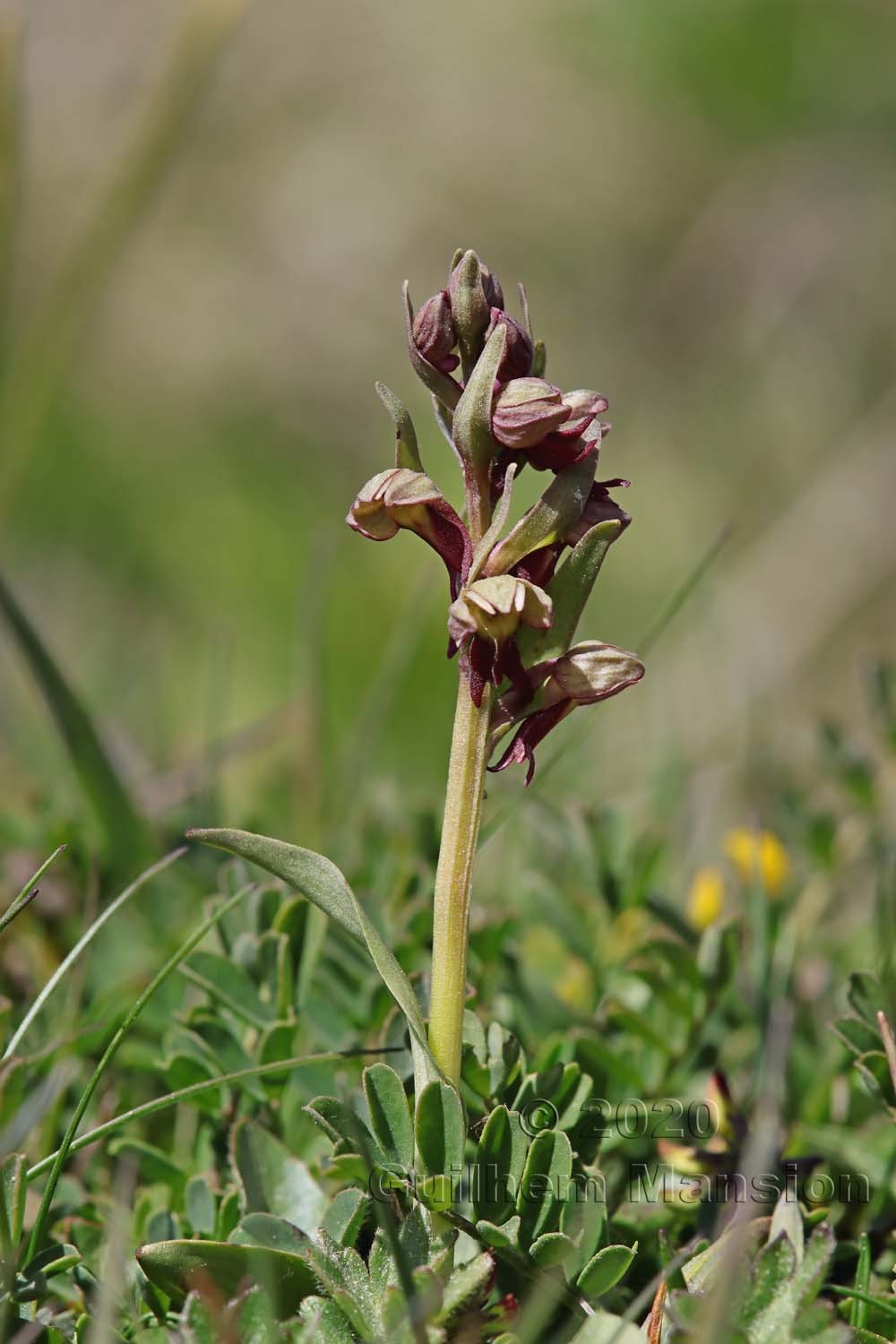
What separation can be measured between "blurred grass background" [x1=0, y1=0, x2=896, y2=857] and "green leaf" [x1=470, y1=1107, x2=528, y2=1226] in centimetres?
104

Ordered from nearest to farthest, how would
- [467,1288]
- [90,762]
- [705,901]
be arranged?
1. [467,1288]
2. [90,762]
3. [705,901]

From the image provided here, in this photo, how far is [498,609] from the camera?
98 cm

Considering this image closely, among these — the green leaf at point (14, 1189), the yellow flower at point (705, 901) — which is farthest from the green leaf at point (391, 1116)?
the yellow flower at point (705, 901)

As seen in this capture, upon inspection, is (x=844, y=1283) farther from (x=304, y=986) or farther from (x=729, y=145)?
(x=729, y=145)

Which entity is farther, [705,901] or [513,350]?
[705,901]

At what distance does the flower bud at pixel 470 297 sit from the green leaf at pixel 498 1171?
0.64 meters

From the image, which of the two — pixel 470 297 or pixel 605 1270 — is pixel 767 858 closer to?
pixel 605 1270

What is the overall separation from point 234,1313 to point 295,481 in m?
4.44

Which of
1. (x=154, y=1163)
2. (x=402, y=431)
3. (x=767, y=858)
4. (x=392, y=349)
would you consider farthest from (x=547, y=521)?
(x=392, y=349)

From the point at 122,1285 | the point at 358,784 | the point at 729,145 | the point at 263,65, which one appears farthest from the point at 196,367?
the point at 122,1285

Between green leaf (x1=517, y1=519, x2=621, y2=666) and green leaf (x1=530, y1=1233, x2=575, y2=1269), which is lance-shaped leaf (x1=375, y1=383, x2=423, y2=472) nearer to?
green leaf (x1=517, y1=519, x2=621, y2=666)

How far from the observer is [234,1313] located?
915 mm

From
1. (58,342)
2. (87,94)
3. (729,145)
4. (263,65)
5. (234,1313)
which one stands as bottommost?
(234,1313)

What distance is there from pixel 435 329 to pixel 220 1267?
755 mm
